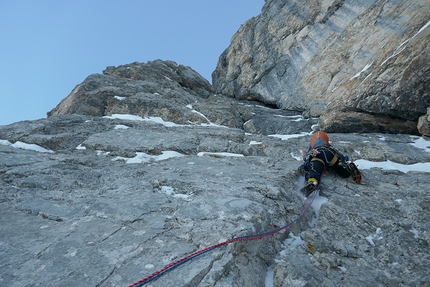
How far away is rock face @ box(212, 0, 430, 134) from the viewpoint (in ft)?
35.8

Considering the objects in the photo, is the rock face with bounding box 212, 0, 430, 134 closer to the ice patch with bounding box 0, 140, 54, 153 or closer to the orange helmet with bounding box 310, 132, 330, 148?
the orange helmet with bounding box 310, 132, 330, 148

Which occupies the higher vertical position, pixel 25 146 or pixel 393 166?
pixel 25 146

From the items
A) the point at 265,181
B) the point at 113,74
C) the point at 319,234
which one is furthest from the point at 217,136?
the point at 113,74

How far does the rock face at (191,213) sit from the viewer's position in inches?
132

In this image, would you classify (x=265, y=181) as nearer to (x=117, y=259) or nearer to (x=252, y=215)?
(x=252, y=215)

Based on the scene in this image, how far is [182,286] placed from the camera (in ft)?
9.69

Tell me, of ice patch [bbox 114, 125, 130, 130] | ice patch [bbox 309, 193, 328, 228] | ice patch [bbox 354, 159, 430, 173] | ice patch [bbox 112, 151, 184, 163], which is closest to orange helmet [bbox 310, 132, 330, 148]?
ice patch [bbox 354, 159, 430, 173]

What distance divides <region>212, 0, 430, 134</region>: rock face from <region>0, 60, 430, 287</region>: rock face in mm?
2100

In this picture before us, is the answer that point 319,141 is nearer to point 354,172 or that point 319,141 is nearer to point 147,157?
point 354,172

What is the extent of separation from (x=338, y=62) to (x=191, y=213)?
573 inches

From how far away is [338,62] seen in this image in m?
15.5

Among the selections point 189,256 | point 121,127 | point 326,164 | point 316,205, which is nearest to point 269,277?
point 189,256

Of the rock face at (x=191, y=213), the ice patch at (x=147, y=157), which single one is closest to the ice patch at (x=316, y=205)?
the rock face at (x=191, y=213)

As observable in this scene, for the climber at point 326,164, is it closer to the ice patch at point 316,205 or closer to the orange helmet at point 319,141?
the orange helmet at point 319,141
